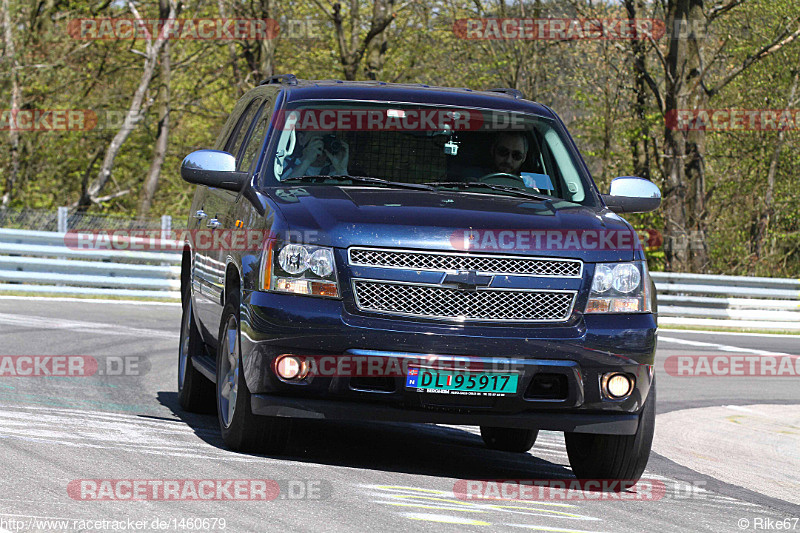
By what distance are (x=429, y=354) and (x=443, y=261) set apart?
460 mm

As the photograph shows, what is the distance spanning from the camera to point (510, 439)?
8391mm

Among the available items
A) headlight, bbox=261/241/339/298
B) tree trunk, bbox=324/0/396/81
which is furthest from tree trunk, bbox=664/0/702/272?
headlight, bbox=261/241/339/298

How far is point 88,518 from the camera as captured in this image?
5012 mm

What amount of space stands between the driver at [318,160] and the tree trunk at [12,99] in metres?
25.6

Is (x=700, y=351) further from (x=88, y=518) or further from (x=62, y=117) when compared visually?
(x=62, y=117)

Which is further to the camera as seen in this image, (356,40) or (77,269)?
(356,40)

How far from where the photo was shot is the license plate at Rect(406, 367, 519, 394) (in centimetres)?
643

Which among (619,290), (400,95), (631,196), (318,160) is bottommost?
(619,290)

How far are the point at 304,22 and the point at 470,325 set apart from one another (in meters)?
33.6

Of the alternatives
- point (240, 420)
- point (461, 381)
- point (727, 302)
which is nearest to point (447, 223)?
point (461, 381)

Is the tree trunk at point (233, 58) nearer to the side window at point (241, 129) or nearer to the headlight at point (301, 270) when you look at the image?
the side window at point (241, 129)

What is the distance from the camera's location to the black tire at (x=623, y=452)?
695 centimetres

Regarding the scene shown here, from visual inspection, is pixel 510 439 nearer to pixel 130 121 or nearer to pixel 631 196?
pixel 631 196

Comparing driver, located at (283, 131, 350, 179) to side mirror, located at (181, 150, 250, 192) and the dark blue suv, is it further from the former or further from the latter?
side mirror, located at (181, 150, 250, 192)
